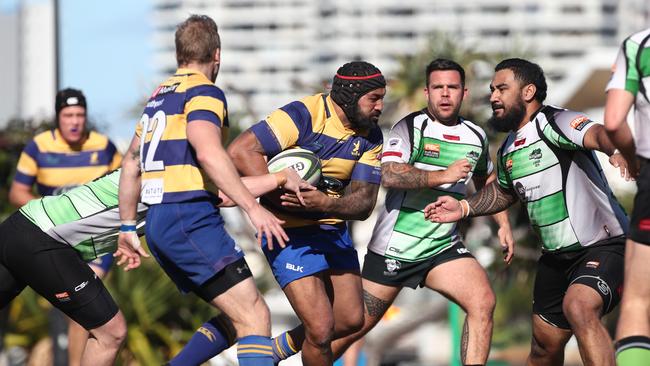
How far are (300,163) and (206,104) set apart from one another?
0.96 m

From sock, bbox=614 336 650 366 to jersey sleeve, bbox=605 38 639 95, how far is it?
4.27ft

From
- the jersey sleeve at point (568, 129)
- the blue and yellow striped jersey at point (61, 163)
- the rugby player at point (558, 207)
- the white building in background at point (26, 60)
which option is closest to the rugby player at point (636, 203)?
the rugby player at point (558, 207)

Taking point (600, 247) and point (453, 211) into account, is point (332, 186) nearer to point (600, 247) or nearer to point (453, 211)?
point (453, 211)

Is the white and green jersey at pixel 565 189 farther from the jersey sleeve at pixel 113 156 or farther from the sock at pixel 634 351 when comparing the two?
the jersey sleeve at pixel 113 156

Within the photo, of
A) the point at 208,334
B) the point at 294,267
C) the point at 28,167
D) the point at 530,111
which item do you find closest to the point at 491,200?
the point at 530,111

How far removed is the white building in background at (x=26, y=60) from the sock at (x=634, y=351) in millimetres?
26325

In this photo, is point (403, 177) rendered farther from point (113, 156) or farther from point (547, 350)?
point (113, 156)

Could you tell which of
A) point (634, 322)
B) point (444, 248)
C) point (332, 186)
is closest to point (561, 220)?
point (444, 248)

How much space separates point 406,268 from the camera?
9.20 m

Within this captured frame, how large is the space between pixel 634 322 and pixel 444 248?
9.33 ft

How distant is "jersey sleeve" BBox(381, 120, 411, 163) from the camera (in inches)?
352

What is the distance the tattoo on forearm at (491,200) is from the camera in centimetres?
898

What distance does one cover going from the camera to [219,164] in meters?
7.14

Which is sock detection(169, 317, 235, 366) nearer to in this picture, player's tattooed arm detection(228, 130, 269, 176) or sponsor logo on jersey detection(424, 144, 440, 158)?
player's tattooed arm detection(228, 130, 269, 176)
